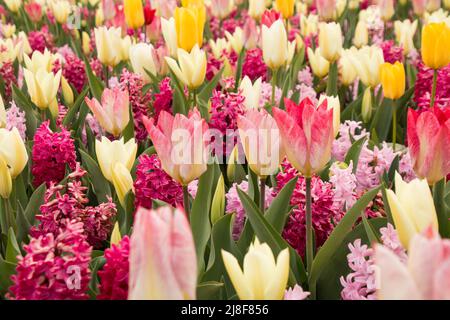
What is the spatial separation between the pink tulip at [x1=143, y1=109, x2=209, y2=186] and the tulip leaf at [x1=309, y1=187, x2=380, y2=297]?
31 cm

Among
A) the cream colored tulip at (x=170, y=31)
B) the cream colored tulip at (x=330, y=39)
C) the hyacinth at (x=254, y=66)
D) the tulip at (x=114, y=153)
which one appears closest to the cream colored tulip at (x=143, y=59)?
the cream colored tulip at (x=170, y=31)

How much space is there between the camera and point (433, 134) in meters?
1.30

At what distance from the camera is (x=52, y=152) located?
1921mm

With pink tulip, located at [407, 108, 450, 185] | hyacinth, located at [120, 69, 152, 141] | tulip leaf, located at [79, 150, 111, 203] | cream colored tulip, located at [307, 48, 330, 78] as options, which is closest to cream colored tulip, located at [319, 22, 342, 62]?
cream colored tulip, located at [307, 48, 330, 78]

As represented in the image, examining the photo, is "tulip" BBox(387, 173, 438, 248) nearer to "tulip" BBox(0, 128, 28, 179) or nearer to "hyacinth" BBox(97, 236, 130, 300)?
"hyacinth" BBox(97, 236, 130, 300)

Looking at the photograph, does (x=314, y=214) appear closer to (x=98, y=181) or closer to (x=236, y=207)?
(x=236, y=207)

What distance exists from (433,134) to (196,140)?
18.5 inches

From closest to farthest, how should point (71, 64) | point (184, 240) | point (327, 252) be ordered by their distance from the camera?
point (184, 240) < point (327, 252) < point (71, 64)

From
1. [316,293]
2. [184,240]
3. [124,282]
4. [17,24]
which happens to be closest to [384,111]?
[316,293]

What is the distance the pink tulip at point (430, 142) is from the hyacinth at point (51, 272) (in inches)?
26.8

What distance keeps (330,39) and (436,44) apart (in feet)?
2.23

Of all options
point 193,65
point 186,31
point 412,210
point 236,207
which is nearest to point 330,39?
point 186,31

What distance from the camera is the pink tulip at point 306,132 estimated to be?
1.29 metres
